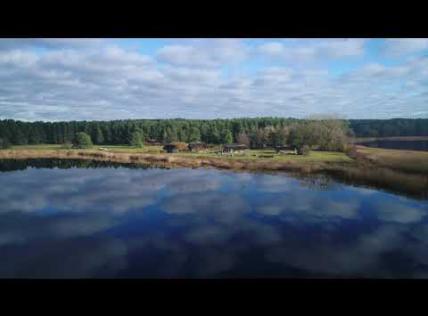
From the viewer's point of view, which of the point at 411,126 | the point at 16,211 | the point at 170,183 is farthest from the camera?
the point at 170,183

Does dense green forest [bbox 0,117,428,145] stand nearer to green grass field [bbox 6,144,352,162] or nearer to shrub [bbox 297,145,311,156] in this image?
green grass field [bbox 6,144,352,162]

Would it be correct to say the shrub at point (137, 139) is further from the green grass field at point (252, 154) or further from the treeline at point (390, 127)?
the treeline at point (390, 127)

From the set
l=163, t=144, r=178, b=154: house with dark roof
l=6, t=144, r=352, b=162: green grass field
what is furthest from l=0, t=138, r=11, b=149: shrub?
l=163, t=144, r=178, b=154: house with dark roof

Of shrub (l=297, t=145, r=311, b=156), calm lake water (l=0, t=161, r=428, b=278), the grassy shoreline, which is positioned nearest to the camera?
calm lake water (l=0, t=161, r=428, b=278)
